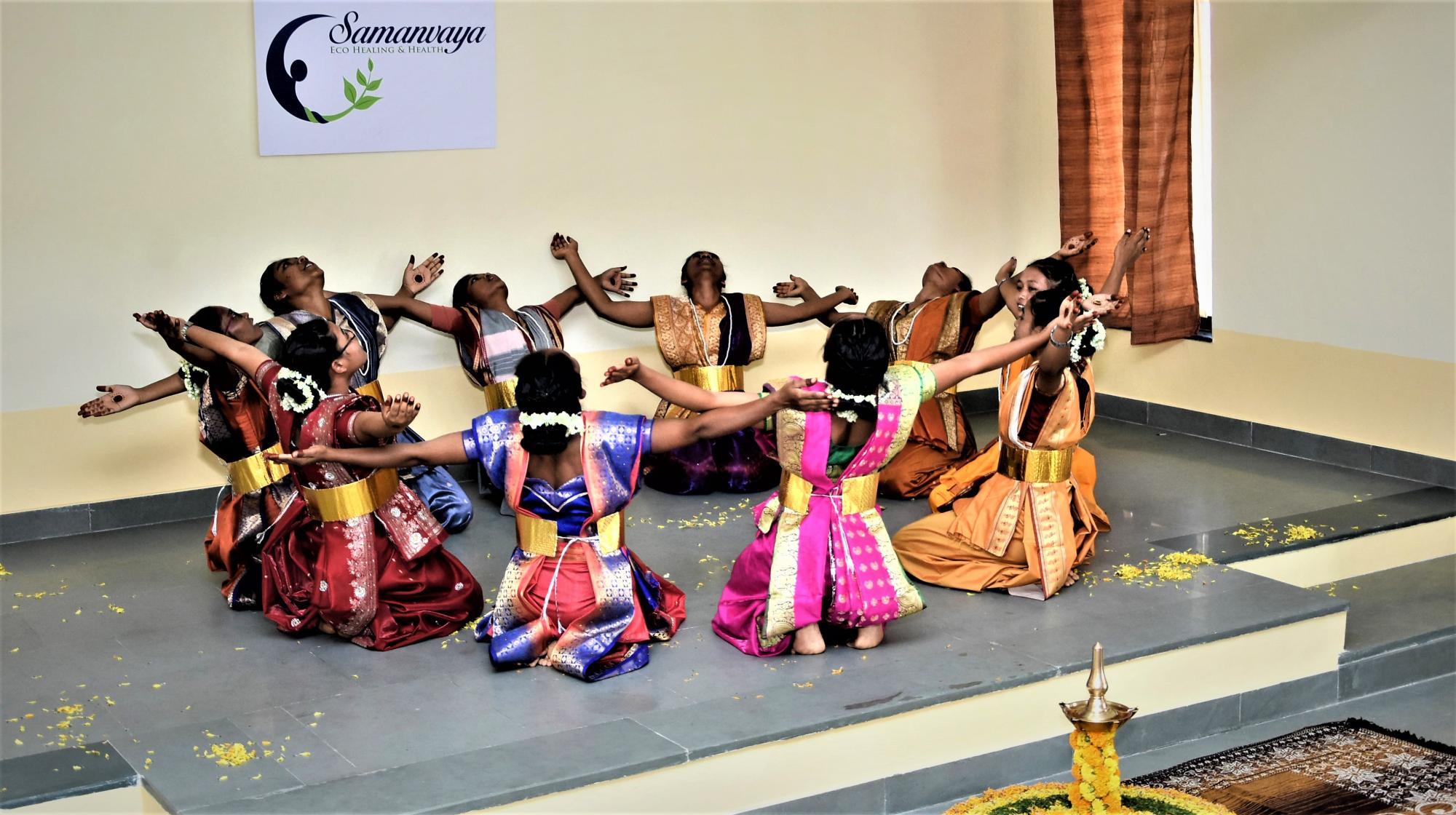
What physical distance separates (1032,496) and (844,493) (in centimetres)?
87

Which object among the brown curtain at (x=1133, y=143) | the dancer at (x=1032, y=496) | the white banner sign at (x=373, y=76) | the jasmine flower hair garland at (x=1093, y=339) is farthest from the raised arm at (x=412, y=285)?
the brown curtain at (x=1133, y=143)

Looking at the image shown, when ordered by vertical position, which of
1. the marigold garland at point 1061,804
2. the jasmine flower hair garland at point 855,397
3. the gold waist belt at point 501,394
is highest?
the jasmine flower hair garland at point 855,397

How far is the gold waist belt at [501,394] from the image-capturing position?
244 inches

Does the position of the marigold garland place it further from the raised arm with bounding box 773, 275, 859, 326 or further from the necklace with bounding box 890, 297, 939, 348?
the raised arm with bounding box 773, 275, 859, 326

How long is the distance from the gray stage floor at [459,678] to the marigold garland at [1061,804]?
Answer: 1135 mm

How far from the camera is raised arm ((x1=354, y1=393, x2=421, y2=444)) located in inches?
162

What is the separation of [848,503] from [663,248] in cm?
294

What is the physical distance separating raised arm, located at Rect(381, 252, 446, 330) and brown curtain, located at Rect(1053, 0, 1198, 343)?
3226 millimetres

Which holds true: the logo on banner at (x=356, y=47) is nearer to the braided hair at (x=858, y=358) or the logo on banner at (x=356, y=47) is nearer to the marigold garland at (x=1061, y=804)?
the braided hair at (x=858, y=358)

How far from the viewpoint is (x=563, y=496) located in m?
4.25

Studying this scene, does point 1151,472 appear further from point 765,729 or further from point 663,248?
point 765,729

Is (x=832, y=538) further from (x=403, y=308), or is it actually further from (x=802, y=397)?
(x=403, y=308)

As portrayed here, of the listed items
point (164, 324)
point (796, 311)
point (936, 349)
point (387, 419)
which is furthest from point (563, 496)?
point (796, 311)

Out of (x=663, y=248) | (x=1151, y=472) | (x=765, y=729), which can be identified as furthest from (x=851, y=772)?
(x=663, y=248)
